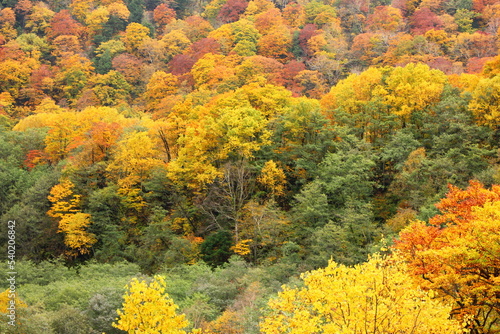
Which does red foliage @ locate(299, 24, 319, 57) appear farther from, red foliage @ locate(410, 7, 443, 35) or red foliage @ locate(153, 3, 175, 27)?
red foliage @ locate(153, 3, 175, 27)

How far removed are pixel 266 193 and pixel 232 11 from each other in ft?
144

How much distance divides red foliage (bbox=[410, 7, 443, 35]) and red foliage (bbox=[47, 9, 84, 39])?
44249mm

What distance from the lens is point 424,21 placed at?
50375mm

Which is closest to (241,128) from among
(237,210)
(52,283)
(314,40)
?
(237,210)

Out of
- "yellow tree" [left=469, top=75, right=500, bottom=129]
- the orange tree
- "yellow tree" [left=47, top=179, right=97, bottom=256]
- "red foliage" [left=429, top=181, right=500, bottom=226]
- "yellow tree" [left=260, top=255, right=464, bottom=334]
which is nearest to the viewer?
"yellow tree" [left=260, top=255, right=464, bottom=334]

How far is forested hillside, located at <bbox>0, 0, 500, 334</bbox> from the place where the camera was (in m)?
12.7

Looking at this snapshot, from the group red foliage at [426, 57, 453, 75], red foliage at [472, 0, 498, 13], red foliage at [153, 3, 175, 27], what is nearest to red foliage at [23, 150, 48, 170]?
A: red foliage at [426, 57, 453, 75]

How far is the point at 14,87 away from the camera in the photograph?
1976 inches

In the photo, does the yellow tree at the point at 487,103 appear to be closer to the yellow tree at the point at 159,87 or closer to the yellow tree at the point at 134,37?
the yellow tree at the point at 159,87

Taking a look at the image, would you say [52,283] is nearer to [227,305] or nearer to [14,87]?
[227,305]

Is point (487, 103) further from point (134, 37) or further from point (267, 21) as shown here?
point (134, 37)

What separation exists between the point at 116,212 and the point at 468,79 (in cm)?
2456

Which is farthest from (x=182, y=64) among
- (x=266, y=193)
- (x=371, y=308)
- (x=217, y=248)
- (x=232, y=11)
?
(x=371, y=308)

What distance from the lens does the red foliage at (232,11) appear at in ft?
207
